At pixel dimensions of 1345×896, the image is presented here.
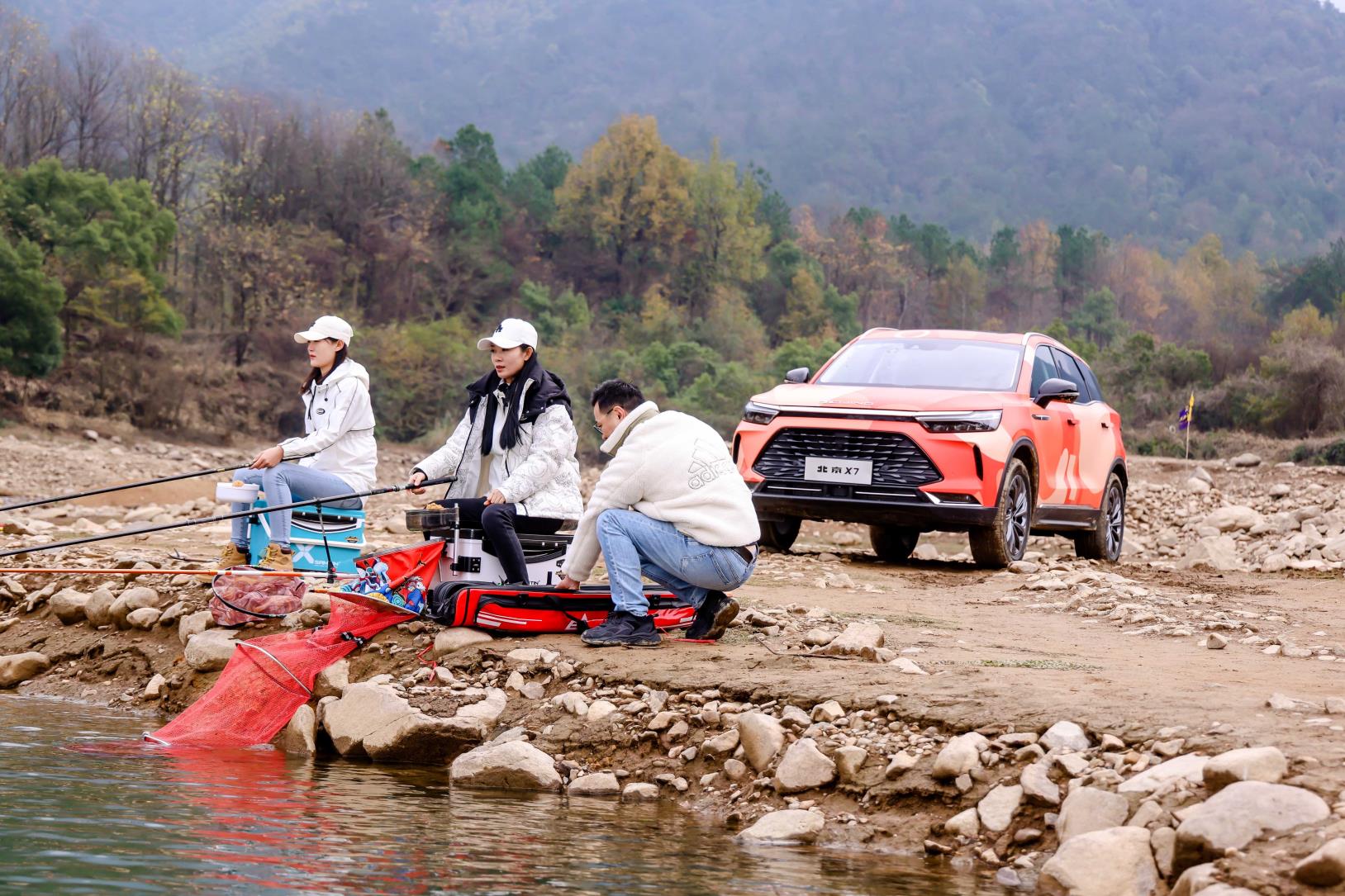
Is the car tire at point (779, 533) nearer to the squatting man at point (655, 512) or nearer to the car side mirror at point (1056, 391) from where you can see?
the car side mirror at point (1056, 391)

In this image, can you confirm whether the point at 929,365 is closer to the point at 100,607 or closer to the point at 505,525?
the point at 505,525

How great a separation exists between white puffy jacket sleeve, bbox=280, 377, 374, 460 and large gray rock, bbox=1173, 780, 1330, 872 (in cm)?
610

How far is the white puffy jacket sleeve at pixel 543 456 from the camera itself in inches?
340

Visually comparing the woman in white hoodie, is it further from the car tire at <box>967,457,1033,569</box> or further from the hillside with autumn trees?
the hillside with autumn trees

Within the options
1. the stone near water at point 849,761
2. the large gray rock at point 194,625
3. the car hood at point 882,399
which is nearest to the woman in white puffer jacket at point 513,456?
the large gray rock at point 194,625

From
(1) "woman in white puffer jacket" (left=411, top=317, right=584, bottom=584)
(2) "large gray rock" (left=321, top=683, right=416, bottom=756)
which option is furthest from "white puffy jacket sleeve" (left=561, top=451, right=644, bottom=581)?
(2) "large gray rock" (left=321, top=683, right=416, bottom=756)

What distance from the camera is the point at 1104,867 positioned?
5.32m

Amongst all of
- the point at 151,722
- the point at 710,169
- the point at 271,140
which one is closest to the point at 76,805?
the point at 151,722

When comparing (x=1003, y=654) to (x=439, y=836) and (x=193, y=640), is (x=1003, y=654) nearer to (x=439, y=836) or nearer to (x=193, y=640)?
(x=439, y=836)

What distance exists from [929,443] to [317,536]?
442cm

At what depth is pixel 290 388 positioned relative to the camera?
42.4 m

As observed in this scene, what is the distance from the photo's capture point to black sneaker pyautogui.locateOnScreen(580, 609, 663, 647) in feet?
26.9

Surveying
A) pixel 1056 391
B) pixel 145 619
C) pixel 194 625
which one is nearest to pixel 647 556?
pixel 194 625

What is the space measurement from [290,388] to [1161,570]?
31.9 metres
